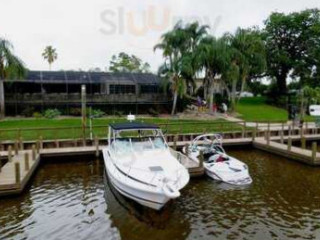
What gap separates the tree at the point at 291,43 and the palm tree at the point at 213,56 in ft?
56.7

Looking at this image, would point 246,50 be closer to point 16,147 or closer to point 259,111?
point 259,111

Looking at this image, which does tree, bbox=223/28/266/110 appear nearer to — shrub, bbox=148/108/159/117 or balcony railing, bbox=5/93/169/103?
balcony railing, bbox=5/93/169/103

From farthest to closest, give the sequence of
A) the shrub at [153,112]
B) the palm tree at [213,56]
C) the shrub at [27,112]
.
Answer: the shrub at [153,112] → the palm tree at [213,56] → the shrub at [27,112]

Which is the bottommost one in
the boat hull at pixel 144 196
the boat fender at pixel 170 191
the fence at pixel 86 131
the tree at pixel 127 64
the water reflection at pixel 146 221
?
the water reflection at pixel 146 221

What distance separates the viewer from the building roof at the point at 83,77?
34.1 m

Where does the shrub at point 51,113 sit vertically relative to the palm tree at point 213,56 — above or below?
below

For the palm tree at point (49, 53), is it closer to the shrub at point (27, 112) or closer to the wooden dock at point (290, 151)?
the shrub at point (27, 112)

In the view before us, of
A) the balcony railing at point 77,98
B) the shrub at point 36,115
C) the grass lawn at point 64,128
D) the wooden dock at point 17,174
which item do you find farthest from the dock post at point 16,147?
the balcony railing at point 77,98

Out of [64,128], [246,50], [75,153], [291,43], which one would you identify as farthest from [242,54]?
[75,153]

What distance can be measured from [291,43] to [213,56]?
22477 mm

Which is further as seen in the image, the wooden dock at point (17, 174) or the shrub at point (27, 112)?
the shrub at point (27, 112)

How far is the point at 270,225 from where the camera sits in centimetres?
1066

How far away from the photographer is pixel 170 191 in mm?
10320

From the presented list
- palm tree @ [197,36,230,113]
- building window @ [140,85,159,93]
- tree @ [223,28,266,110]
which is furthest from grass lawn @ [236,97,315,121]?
building window @ [140,85,159,93]
